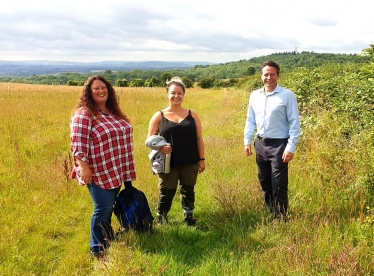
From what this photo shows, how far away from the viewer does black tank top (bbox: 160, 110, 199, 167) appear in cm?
312

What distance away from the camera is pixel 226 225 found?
3252mm

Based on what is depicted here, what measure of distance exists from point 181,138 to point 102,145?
2.88 ft

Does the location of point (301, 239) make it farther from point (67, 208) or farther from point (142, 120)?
point (142, 120)

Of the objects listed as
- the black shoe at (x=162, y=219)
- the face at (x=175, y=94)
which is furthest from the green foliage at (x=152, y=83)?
the face at (x=175, y=94)

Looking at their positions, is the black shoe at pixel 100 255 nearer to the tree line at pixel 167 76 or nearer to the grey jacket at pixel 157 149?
the grey jacket at pixel 157 149

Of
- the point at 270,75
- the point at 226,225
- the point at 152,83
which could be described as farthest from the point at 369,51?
the point at 152,83

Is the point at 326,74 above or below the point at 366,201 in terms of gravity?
above

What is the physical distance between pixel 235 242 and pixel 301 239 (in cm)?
66

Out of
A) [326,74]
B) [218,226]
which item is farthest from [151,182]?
[326,74]

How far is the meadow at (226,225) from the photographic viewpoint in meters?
2.52

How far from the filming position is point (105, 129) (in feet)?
8.96

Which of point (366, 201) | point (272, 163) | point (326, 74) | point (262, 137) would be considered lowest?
point (366, 201)

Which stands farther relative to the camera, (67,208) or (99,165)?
(67,208)

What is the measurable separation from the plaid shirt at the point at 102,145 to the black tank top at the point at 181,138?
429 mm
